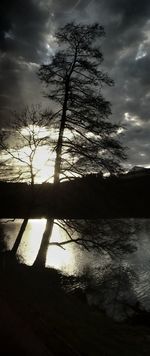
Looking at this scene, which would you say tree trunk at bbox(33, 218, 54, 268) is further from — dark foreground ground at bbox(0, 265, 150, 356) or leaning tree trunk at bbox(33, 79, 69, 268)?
dark foreground ground at bbox(0, 265, 150, 356)

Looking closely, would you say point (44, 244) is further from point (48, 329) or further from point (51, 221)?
point (48, 329)

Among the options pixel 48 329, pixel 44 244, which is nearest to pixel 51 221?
pixel 44 244

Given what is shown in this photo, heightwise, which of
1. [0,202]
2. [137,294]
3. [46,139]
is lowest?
[137,294]

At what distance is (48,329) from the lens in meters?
8.27

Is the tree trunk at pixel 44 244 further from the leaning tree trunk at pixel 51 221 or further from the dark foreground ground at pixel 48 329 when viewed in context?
the dark foreground ground at pixel 48 329

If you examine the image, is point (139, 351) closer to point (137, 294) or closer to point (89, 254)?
point (137, 294)

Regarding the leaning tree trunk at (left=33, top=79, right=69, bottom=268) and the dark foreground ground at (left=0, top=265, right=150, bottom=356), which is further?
the leaning tree trunk at (left=33, top=79, right=69, bottom=268)

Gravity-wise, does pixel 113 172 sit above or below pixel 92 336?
above

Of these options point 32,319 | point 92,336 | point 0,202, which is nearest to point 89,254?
point 0,202

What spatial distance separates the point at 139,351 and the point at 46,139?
46.0ft

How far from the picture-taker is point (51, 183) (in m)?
23.3

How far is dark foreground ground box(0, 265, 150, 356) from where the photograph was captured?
23.5ft

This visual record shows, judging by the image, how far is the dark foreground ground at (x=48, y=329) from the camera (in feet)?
23.5

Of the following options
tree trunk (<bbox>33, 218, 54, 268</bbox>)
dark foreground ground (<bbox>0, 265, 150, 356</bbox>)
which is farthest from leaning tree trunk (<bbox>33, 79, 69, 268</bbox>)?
dark foreground ground (<bbox>0, 265, 150, 356</bbox>)
